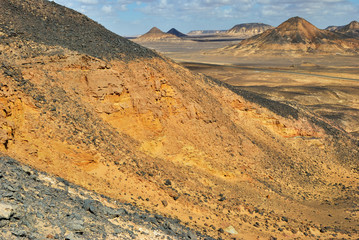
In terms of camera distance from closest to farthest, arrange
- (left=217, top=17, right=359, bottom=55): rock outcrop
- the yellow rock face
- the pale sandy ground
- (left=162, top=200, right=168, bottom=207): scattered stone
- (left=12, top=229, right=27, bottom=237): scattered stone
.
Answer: (left=12, top=229, right=27, bottom=237): scattered stone
the yellow rock face
(left=162, top=200, right=168, bottom=207): scattered stone
the pale sandy ground
(left=217, top=17, right=359, bottom=55): rock outcrop

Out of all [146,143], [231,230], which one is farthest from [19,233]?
[146,143]

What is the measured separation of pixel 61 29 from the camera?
1373 centimetres

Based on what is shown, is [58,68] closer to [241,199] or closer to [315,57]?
[241,199]

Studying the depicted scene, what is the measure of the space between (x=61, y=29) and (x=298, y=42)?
333 feet

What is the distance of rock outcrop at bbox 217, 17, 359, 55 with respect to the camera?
331ft

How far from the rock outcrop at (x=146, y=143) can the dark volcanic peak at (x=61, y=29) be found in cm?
Result: 6

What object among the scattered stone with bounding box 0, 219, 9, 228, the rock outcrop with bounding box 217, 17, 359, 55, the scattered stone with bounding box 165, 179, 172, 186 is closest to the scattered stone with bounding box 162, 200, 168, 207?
the scattered stone with bounding box 165, 179, 172, 186

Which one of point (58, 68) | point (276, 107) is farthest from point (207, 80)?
point (58, 68)

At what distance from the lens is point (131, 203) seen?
9141 mm

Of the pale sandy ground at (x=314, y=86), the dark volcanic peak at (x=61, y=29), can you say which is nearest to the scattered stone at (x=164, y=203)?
the dark volcanic peak at (x=61, y=29)

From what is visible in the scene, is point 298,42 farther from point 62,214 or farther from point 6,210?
point 6,210

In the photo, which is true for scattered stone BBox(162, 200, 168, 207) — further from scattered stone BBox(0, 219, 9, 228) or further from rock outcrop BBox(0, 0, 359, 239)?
scattered stone BBox(0, 219, 9, 228)

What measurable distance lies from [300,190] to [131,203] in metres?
8.90

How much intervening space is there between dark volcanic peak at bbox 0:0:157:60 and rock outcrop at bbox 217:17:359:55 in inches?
3622
